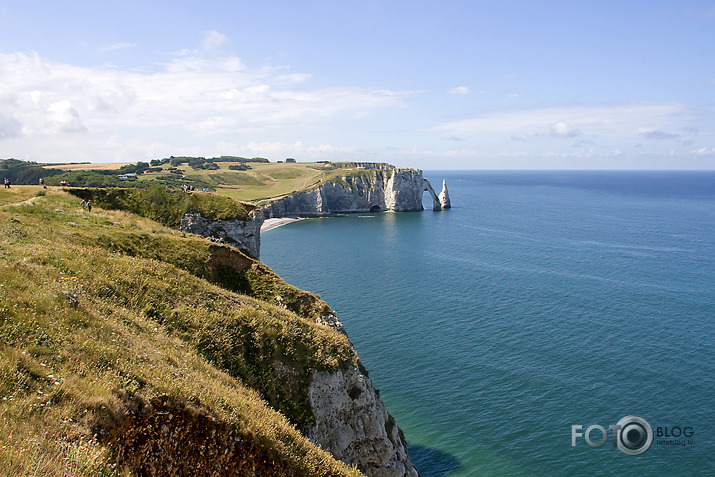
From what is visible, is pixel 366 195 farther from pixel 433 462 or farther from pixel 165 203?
pixel 433 462

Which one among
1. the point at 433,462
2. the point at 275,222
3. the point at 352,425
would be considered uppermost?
the point at 352,425

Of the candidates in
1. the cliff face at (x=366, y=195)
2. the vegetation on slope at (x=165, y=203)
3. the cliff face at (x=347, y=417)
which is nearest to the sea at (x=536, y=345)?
the cliff face at (x=347, y=417)

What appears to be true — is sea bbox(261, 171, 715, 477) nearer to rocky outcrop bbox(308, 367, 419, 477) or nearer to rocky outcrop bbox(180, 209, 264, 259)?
rocky outcrop bbox(308, 367, 419, 477)

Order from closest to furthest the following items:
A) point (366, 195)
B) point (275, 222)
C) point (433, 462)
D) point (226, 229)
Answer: point (433, 462) → point (226, 229) → point (275, 222) → point (366, 195)

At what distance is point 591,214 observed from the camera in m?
160

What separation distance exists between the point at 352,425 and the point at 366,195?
164m

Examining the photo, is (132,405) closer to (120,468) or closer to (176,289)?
(120,468)

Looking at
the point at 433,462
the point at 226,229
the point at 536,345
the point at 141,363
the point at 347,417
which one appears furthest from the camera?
the point at 536,345

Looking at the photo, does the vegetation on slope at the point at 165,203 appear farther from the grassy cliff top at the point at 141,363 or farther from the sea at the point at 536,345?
the sea at the point at 536,345

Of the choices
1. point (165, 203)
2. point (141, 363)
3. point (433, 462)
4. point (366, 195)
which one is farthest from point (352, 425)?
point (366, 195)

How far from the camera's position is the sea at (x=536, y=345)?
3334 centimetres

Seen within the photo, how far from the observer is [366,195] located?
185375mm

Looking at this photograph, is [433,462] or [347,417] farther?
[433,462]

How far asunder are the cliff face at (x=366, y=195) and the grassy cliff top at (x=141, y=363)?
475 feet
